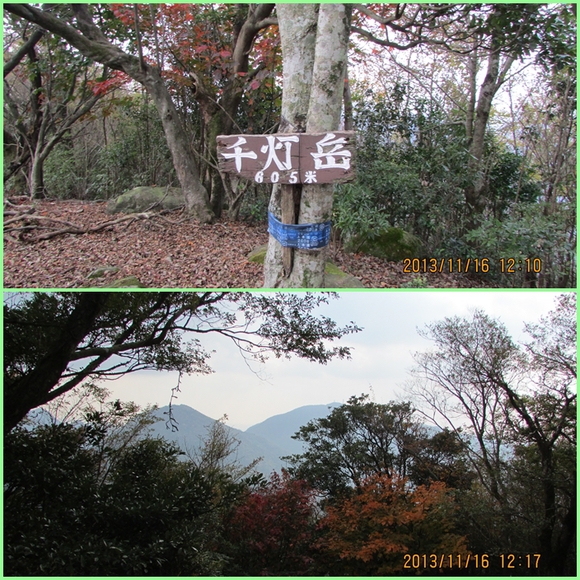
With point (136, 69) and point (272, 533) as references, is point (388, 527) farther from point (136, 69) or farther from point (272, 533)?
point (136, 69)

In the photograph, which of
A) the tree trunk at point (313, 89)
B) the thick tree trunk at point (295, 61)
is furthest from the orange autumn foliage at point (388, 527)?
the thick tree trunk at point (295, 61)

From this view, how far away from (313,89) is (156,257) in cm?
290

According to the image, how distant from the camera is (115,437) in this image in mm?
5258

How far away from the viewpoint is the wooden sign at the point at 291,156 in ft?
9.46

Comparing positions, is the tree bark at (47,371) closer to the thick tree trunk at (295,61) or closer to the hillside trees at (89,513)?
the hillside trees at (89,513)

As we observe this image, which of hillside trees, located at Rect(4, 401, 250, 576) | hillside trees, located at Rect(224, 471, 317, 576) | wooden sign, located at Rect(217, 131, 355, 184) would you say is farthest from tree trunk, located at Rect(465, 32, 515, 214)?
hillside trees, located at Rect(4, 401, 250, 576)

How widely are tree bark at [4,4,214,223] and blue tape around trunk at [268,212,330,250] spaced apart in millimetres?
3494

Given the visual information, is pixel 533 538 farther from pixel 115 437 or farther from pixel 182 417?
pixel 115 437

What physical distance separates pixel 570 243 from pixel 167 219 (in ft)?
16.4

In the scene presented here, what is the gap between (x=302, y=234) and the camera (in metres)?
3.36

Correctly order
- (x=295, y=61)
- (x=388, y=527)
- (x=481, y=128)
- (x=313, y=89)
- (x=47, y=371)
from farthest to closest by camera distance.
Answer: (x=481, y=128)
(x=388, y=527)
(x=47, y=371)
(x=295, y=61)
(x=313, y=89)

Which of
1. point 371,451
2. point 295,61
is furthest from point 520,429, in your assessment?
point 295,61

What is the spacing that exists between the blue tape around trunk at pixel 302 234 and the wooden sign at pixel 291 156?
1.44 feet

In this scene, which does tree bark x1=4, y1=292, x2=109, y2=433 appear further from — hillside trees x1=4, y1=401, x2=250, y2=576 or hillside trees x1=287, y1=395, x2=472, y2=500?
hillside trees x1=287, y1=395, x2=472, y2=500
